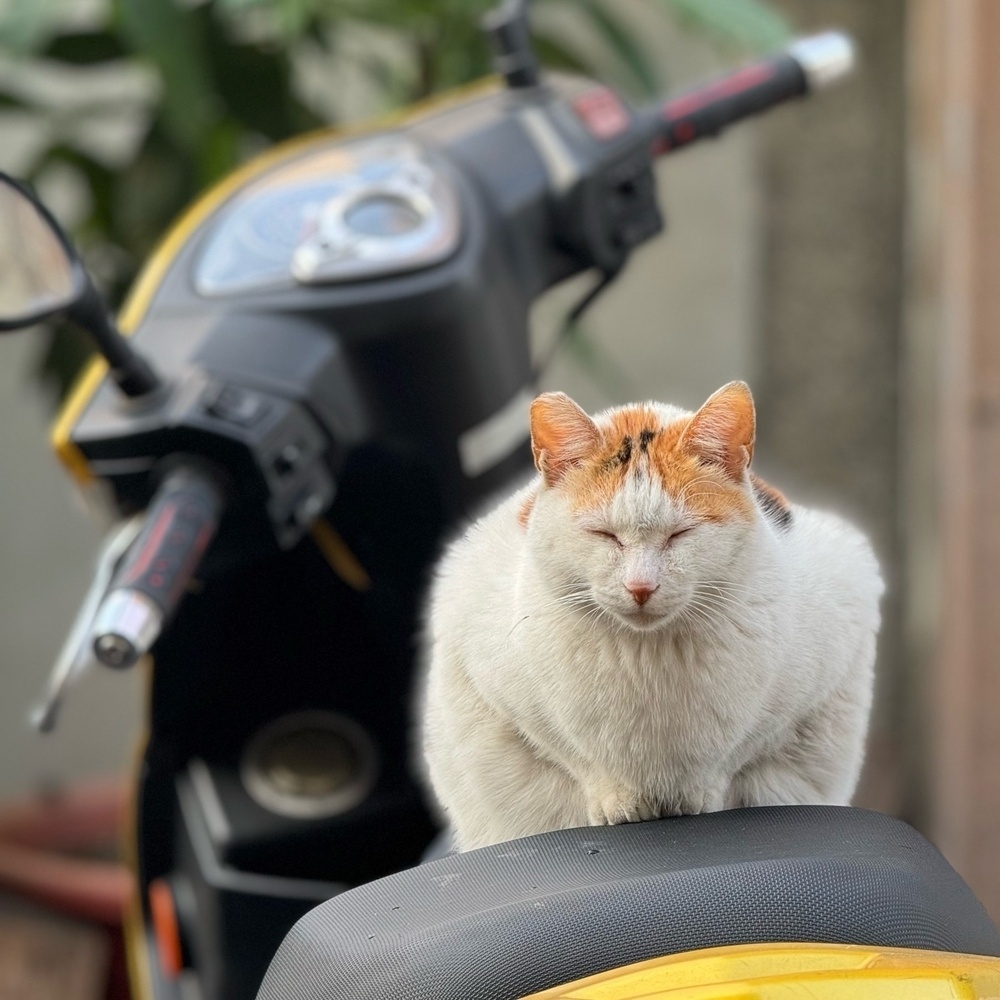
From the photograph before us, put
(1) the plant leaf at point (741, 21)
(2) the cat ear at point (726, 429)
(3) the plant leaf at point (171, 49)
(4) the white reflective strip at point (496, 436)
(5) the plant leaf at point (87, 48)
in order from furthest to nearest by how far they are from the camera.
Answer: (5) the plant leaf at point (87, 48)
(3) the plant leaf at point (171, 49)
(1) the plant leaf at point (741, 21)
(4) the white reflective strip at point (496, 436)
(2) the cat ear at point (726, 429)

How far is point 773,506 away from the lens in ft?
1.24

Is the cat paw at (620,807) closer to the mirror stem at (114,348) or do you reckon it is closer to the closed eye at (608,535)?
the closed eye at (608,535)

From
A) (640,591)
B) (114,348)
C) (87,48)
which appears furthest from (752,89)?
(87,48)

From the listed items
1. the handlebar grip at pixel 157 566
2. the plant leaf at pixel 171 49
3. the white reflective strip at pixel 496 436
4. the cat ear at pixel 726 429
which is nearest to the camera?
the cat ear at pixel 726 429

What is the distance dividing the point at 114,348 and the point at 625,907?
0.35m

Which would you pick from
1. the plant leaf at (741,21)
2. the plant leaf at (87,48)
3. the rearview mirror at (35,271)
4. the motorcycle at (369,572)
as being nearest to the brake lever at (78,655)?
the motorcycle at (369,572)

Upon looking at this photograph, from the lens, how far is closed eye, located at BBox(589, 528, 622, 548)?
33 cm

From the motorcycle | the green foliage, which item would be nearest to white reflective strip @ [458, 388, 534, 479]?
the motorcycle

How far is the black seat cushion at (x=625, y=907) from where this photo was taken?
0.37 m

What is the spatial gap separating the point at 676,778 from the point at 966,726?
1.37m

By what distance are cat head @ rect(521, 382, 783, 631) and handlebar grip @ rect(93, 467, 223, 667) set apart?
217 millimetres

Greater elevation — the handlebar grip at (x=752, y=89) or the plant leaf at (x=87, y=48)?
the handlebar grip at (x=752, y=89)

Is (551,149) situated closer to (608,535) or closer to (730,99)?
(730,99)

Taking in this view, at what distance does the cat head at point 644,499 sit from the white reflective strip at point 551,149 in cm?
38
